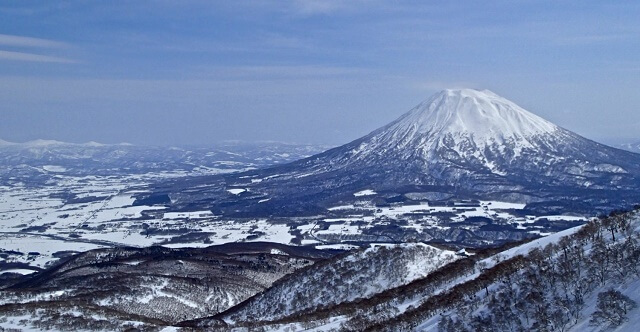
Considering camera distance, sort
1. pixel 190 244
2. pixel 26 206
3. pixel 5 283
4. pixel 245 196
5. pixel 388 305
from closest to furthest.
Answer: pixel 388 305 → pixel 5 283 → pixel 190 244 → pixel 245 196 → pixel 26 206

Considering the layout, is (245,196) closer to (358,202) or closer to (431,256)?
(358,202)

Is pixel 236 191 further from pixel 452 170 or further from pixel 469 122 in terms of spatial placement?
pixel 469 122

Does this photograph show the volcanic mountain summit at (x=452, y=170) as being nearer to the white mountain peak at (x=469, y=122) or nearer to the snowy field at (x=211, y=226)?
the white mountain peak at (x=469, y=122)

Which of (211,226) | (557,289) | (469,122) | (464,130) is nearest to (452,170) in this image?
(464,130)

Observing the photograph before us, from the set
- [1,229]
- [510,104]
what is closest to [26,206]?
[1,229]

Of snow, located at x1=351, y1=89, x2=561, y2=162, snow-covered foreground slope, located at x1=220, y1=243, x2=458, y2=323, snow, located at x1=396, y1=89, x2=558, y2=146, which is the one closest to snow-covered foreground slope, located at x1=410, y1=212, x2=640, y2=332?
snow-covered foreground slope, located at x1=220, y1=243, x2=458, y2=323

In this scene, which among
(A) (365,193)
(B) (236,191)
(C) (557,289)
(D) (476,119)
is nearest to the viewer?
(C) (557,289)

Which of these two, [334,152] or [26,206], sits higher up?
[334,152]

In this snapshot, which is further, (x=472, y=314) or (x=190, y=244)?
(x=190, y=244)

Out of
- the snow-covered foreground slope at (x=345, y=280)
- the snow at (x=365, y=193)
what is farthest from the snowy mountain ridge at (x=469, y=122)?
the snow-covered foreground slope at (x=345, y=280)
